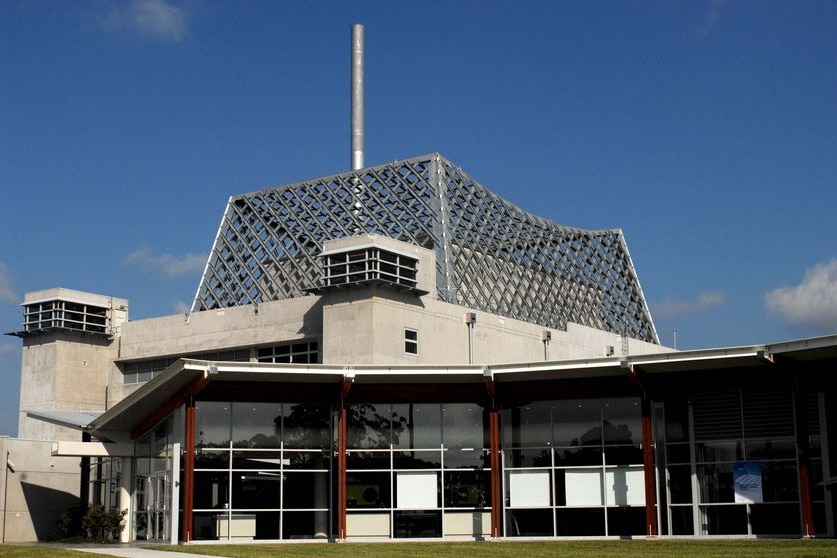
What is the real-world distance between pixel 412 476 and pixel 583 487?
5.60 meters

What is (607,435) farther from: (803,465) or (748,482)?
(803,465)

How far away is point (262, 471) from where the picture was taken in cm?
3816

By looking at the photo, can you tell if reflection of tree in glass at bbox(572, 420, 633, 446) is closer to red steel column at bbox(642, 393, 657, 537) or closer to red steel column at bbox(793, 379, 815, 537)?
red steel column at bbox(642, 393, 657, 537)

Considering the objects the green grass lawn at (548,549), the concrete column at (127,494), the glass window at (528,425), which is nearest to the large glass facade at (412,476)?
the glass window at (528,425)

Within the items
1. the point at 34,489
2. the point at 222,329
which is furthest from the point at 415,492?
the point at 222,329

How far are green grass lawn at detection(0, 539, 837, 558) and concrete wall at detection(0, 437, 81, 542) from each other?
13326 millimetres

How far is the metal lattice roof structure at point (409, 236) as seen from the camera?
6550cm

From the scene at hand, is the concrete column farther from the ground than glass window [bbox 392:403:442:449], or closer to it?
closer to it

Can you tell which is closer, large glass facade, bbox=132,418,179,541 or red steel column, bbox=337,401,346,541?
red steel column, bbox=337,401,346,541

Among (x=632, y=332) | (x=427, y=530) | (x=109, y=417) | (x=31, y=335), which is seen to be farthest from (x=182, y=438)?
(x=632, y=332)

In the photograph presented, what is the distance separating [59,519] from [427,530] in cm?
1659

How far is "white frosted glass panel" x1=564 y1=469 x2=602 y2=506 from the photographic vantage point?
123ft

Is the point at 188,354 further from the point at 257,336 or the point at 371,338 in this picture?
the point at 371,338

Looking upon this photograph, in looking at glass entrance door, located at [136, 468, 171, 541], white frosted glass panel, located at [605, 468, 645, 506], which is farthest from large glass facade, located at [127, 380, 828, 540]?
glass entrance door, located at [136, 468, 171, 541]
